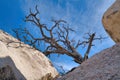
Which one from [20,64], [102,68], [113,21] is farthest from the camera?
[20,64]

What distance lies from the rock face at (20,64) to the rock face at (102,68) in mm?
2981

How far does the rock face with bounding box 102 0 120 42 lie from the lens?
679 cm

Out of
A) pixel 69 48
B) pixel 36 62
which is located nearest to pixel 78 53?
pixel 69 48

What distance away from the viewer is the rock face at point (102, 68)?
355 cm

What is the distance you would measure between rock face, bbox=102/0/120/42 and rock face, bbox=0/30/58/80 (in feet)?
9.55

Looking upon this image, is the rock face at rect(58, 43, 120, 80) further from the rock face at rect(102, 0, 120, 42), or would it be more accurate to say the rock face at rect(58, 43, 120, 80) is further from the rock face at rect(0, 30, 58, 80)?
the rock face at rect(0, 30, 58, 80)

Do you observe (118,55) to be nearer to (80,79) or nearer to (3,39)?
(80,79)

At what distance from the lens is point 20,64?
26.0 feet

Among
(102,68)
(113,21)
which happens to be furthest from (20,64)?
(102,68)

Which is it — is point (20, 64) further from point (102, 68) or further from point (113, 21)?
point (102, 68)

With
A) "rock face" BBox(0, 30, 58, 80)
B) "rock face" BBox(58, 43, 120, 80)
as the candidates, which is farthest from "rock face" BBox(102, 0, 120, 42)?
"rock face" BBox(0, 30, 58, 80)

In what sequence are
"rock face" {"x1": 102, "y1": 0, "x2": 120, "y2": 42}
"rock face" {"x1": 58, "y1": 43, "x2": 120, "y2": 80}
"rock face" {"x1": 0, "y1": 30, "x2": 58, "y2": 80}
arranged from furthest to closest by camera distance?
"rock face" {"x1": 0, "y1": 30, "x2": 58, "y2": 80} < "rock face" {"x1": 102, "y1": 0, "x2": 120, "y2": 42} < "rock face" {"x1": 58, "y1": 43, "x2": 120, "y2": 80}

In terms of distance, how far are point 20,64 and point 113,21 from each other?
336cm

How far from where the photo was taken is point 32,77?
7.82 metres
